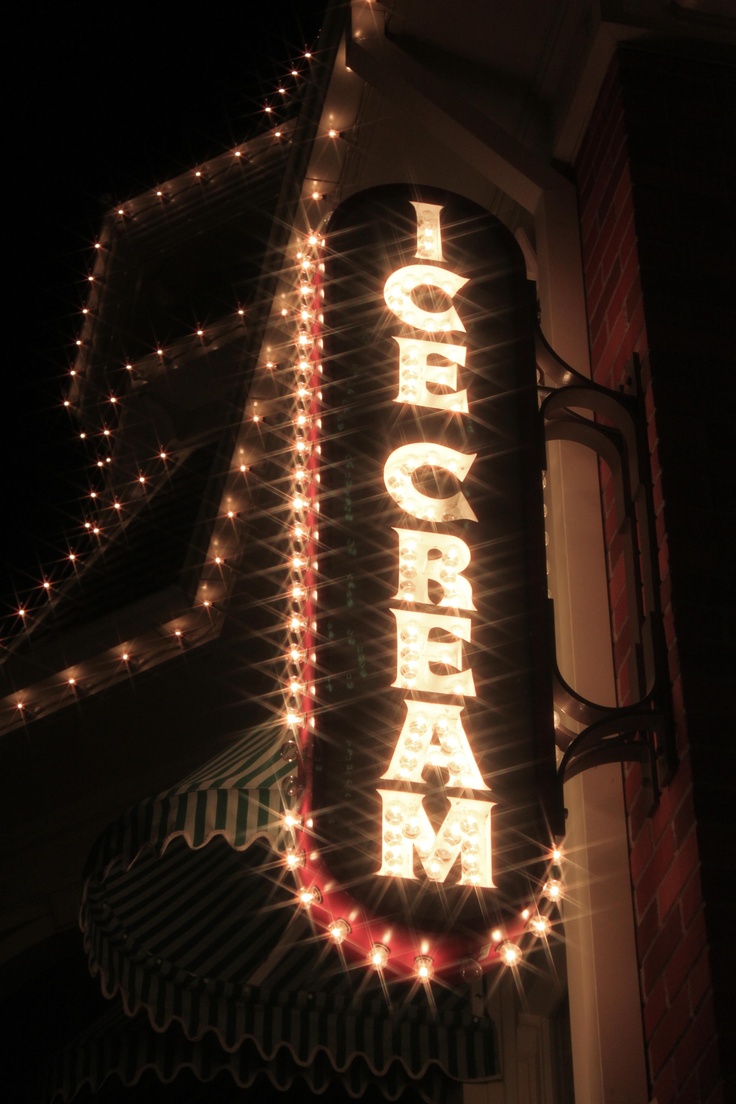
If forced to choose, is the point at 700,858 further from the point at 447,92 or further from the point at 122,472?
the point at 122,472

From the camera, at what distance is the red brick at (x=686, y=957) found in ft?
9.40

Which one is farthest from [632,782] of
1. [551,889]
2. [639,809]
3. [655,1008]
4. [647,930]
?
[655,1008]

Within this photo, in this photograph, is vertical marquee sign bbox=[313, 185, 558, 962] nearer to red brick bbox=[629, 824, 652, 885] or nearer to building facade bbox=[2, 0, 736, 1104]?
building facade bbox=[2, 0, 736, 1104]

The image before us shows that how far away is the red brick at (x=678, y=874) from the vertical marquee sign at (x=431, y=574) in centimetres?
34

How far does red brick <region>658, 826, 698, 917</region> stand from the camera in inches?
118

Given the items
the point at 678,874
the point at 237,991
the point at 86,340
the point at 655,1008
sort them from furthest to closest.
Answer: the point at 86,340, the point at 237,991, the point at 655,1008, the point at 678,874

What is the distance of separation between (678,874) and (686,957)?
0.69 feet

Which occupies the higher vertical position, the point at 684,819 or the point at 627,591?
the point at 627,591

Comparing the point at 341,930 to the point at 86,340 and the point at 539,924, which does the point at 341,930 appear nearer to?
the point at 539,924

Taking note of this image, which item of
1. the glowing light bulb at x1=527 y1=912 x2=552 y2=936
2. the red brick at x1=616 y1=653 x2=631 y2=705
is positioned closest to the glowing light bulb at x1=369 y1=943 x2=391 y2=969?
the glowing light bulb at x1=527 y1=912 x2=552 y2=936

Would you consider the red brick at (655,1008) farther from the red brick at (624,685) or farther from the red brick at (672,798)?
the red brick at (624,685)

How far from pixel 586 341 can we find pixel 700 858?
2188 millimetres

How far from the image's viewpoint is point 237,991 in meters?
4.16

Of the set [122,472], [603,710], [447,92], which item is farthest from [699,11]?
[122,472]
